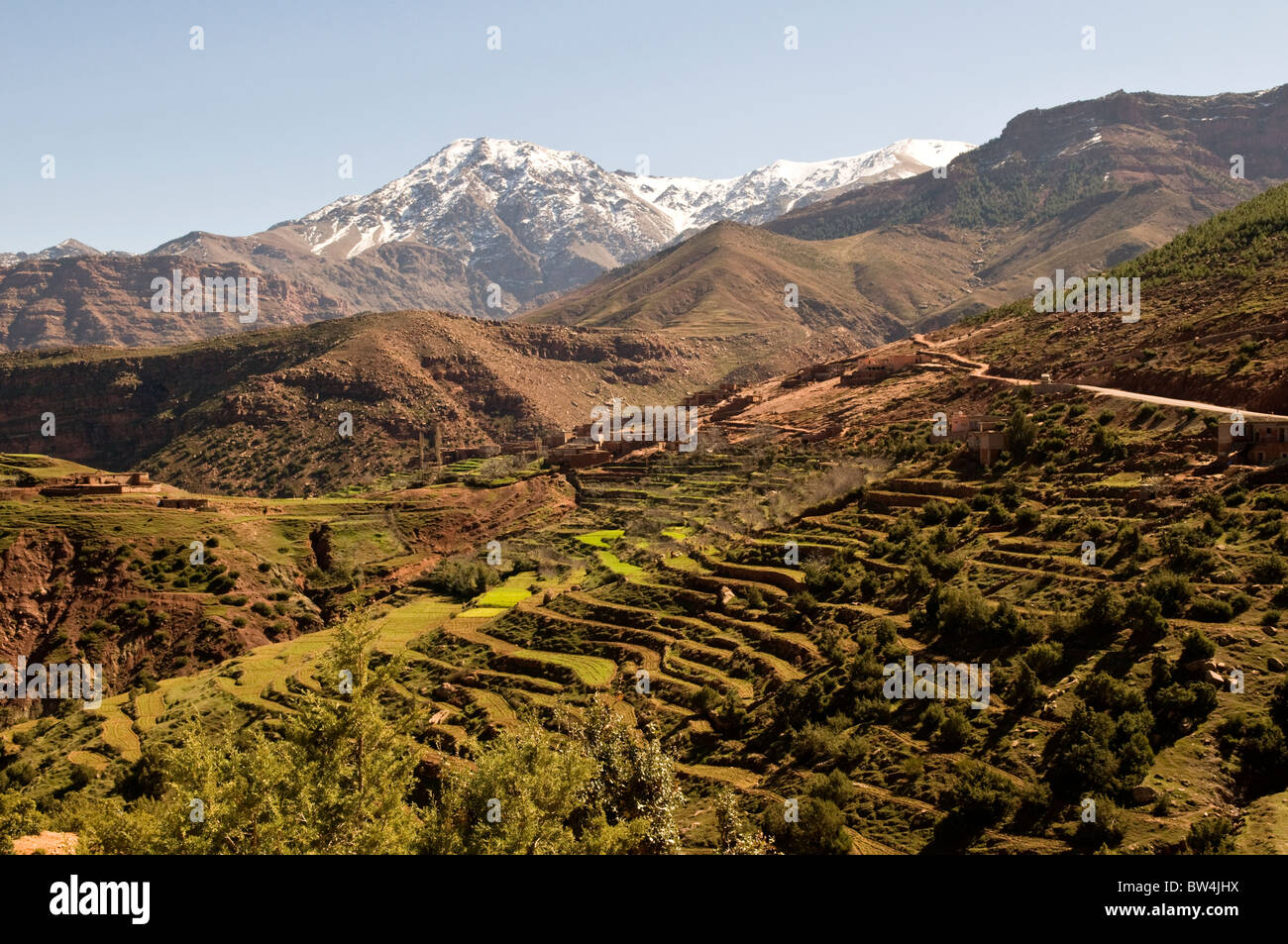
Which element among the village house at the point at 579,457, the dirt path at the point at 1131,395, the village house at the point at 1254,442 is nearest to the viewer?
the village house at the point at 1254,442

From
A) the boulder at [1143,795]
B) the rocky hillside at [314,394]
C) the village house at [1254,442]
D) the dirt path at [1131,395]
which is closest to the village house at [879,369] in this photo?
the dirt path at [1131,395]

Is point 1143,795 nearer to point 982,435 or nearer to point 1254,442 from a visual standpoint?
point 1254,442

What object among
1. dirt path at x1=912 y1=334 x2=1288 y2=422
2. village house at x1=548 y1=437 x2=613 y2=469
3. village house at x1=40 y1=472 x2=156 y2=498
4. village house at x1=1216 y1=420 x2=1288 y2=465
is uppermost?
dirt path at x1=912 y1=334 x2=1288 y2=422

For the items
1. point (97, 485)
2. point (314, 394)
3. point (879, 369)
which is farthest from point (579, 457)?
point (314, 394)

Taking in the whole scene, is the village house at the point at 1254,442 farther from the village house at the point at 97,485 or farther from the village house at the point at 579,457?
the village house at the point at 97,485

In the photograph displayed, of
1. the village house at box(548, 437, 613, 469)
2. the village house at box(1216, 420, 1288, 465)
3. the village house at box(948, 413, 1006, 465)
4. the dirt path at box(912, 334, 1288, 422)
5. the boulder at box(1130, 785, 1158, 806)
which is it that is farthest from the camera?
the village house at box(548, 437, 613, 469)

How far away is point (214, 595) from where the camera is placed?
5350cm

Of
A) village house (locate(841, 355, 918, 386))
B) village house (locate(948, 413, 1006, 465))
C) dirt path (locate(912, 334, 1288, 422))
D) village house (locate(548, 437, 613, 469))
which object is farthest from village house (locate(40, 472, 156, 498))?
dirt path (locate(912, 334, 1288, 422))

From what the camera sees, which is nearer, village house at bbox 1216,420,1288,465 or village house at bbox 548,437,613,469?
village house at bbox 1216,420,1288,465

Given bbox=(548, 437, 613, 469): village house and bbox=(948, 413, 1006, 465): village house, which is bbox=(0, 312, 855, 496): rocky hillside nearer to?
bbox=(548, 437, 613, 469): village house

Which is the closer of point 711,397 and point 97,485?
point 97,485
